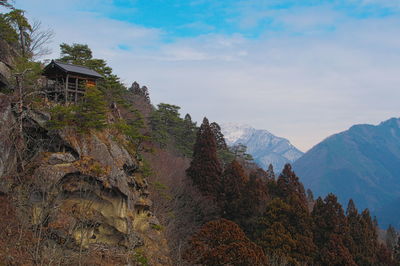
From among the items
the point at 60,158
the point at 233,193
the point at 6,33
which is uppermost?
the point at 6,33

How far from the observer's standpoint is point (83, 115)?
17.0 m

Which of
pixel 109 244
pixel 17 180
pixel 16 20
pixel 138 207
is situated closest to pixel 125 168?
pixel 138 207

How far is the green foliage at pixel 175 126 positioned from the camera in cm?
3697

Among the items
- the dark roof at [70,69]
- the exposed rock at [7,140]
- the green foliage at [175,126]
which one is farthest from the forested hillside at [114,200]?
the green foliage at [175,126]

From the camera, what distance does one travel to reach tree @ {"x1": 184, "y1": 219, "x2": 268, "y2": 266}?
611 inches

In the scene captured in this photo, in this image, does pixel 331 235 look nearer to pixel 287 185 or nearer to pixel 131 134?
pixel 287 185

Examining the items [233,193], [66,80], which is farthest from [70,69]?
[233,193]

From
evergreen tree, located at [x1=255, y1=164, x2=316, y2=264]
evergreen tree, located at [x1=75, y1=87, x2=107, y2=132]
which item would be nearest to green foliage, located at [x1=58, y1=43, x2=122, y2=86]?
evergreen tree, located at [x1=75, y1=87, x2=107, y2=132]

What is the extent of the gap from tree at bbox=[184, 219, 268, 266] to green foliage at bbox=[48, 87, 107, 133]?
756 centimetres

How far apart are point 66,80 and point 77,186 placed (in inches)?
247

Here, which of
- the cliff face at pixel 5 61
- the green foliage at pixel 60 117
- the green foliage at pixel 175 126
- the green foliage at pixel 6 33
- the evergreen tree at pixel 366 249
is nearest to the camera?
the green foliage at pixel 60 117

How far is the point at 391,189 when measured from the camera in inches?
6914

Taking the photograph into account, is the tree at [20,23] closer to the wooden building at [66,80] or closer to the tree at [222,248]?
the wooden building at [66,80]

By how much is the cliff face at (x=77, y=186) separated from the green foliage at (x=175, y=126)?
17978 millimetres
